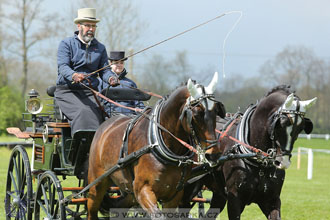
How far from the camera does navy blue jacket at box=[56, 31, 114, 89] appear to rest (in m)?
6.68

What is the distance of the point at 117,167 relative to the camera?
224 inches

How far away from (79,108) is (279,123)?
2.28 meters

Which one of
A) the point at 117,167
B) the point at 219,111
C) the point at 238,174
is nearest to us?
the point at 219,111

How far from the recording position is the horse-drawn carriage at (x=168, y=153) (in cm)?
518

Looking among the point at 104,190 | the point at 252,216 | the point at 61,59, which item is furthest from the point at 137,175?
the point at 252,216

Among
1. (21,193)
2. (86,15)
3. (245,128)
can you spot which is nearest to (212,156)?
(245,128)

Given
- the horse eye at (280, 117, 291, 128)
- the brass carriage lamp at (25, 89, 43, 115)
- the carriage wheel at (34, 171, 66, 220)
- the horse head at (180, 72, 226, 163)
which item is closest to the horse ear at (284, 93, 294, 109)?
the horse eye at (280, 117, 291, 128)

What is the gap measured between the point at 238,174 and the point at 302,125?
33.9 inches

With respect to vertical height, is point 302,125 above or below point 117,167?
above

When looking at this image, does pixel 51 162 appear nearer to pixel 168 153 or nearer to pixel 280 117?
pixel 168 153

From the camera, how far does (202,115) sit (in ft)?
16.4

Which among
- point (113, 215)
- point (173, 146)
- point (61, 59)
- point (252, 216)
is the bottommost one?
point (252, 216)

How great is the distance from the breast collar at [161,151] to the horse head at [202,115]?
0.30m

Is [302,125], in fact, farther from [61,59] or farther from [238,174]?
[61,59]
